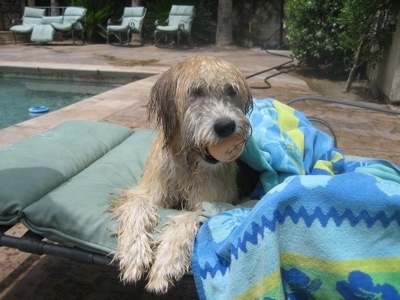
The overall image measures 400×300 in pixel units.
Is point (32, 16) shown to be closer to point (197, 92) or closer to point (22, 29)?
point (22, 29)

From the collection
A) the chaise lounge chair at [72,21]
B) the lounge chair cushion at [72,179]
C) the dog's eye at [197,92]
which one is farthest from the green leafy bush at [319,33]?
Answer: the chaise lounge chair at [72,21]

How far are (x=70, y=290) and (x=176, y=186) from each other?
3.51 feet

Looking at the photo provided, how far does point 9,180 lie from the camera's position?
2.74 metres

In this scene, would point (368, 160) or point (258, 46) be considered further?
point (258, 46)

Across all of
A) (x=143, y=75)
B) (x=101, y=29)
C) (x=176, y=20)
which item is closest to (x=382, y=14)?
(x=143, y=75)

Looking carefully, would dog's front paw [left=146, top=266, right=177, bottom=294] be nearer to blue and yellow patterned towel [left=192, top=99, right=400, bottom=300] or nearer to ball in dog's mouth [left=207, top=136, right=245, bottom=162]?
blue and yellow patterned towel [left=192, top=99, right=400, bottom=300]

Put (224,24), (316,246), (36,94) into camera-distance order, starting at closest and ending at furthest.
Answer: (316,246) < (36,94) < (224,24)

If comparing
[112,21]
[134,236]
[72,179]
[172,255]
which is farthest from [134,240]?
[112,21]

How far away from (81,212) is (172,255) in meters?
0.66

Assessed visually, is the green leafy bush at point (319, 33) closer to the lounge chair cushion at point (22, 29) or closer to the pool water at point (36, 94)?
the pool water at point (36, 94)

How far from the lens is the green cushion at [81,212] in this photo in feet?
7.84

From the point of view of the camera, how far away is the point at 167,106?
262 cm

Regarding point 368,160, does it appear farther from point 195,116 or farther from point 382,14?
point 382,14

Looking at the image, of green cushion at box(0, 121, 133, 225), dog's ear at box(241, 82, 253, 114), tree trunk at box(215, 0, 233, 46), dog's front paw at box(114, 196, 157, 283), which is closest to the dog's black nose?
dog's ear at box(241, 82, 253, 114)
